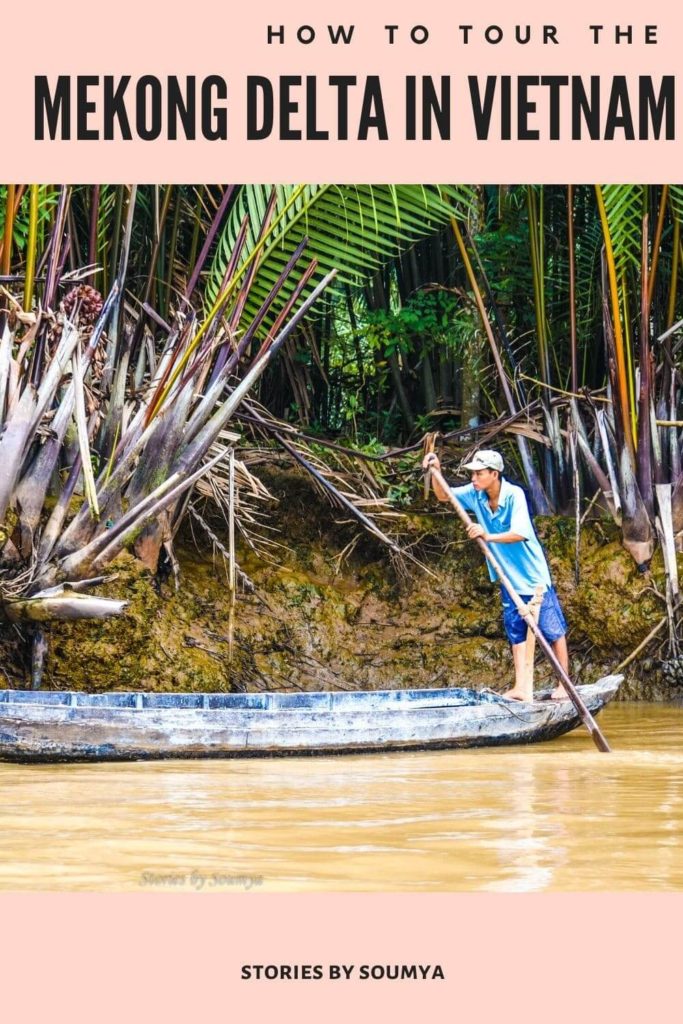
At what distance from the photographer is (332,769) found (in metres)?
6.50

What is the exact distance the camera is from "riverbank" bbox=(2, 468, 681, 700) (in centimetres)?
881

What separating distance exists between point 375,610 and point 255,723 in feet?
9.33

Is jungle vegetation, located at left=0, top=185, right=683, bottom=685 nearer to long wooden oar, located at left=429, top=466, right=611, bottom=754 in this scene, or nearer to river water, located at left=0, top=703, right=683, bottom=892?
long wooden oar, located at left=429, top=466, right=611, bottom=754

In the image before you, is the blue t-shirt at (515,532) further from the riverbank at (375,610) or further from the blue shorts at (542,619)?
the riverbank at (375,610)

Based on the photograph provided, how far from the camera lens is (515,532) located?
24.2 ft

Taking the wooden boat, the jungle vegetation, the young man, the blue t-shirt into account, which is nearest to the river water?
the wooden boat

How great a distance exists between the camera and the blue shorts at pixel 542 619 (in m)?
7.57

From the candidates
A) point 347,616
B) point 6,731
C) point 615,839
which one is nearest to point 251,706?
point 6,731

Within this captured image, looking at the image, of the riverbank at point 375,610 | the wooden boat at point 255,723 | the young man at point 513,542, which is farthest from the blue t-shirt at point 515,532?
the riverbank at point 375,610

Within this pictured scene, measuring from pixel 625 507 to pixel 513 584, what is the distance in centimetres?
209

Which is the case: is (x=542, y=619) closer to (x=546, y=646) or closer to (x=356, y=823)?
(x=546, y=646)

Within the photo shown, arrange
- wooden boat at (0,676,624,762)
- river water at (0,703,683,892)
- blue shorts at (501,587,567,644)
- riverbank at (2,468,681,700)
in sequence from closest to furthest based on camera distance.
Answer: river water at (0,703,683,892) → wooden boat at (0,676,624,762) → blue shorts at (501,587,567,644) → riverbank at (2,468,681,700)

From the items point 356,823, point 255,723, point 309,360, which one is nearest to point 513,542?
point 255,723

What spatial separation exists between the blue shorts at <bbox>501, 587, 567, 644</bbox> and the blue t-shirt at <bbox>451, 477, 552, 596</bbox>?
8 cm
